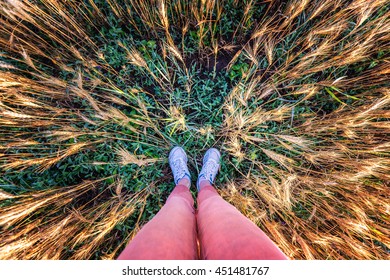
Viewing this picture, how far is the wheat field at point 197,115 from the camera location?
185 cm

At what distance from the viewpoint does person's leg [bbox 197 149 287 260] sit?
1.00m

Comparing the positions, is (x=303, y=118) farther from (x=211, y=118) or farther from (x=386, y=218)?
(x=386, y=218)

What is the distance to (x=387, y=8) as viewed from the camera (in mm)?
1884

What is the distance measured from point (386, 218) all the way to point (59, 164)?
257cm

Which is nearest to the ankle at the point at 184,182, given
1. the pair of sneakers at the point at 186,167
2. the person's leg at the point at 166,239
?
the pair of sneakers at the point at 186,167

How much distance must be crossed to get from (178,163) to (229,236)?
3.04 ft

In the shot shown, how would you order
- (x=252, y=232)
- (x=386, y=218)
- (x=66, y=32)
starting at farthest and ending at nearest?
1. (x=66, y=32)
2. (x=386, y=218)
3. (x=252, y=232)

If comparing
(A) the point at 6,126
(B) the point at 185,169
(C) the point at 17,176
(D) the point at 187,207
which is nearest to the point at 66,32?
(A) the point at 6,126

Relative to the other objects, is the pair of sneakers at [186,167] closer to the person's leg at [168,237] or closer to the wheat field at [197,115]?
the wheat field at [197,115]

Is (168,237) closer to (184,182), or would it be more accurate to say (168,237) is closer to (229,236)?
(229,236)

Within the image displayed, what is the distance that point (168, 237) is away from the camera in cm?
108

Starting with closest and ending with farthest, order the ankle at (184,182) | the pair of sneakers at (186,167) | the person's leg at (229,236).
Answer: the person's leg at (229,236)
the ankle at (184,182)
the pair of sneakers at (186,167)

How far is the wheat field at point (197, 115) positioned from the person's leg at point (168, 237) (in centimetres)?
60

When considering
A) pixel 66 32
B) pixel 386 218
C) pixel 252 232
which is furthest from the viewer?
pixel 66 32
